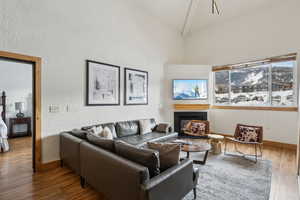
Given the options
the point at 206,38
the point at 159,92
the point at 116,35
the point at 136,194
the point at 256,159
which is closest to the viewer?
the point at 136,194

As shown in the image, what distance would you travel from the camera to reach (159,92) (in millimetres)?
5273

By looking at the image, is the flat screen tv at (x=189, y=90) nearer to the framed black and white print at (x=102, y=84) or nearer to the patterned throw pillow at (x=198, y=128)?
the patterned throw pillow at (x=198, y=128)

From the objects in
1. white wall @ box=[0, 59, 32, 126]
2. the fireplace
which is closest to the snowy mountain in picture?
the fireplace

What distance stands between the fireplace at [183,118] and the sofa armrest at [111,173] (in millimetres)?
3657

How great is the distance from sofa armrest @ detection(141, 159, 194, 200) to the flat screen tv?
143 inches

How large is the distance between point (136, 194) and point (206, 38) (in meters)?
5.88

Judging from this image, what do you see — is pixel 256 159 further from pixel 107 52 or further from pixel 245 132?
pixel 107 52

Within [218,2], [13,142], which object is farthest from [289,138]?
[13,142]

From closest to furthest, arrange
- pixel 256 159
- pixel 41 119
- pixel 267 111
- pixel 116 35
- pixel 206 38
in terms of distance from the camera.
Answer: pixel 41 119 → pixel 256 159 → pixel 116 35 → pixel 267 111 → pixel 206 38

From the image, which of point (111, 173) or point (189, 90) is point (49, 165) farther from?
point (189, 90)

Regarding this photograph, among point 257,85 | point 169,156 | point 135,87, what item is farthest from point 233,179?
point 257,85

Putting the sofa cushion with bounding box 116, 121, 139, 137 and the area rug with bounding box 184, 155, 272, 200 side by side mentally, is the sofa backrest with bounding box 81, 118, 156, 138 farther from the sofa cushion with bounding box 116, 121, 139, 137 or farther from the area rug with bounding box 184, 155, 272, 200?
the area rug with bounding box 184, 155, 272, 200

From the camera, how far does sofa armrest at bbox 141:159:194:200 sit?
1292 mm

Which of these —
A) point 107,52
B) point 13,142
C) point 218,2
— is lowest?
point 13,142
